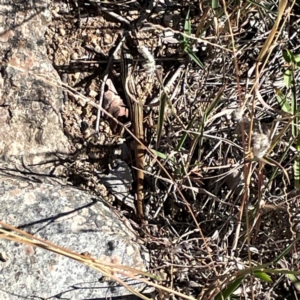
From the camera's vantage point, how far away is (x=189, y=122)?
1994 mm

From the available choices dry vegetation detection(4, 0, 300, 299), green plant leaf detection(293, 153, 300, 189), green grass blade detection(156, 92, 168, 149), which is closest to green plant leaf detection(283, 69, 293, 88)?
dry vegetation detection(4, 0, 300, 299)

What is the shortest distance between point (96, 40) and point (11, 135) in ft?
1.57

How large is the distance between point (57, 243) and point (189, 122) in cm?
64

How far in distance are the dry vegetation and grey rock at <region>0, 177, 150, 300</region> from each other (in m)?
0.16

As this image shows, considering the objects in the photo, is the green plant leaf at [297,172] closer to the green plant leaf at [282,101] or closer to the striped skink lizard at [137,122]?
the green plant leaf at [282,101]

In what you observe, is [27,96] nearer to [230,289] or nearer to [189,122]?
[189,122]

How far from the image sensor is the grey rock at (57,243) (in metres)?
1.75

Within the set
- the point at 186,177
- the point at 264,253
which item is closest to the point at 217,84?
the point at 186,177

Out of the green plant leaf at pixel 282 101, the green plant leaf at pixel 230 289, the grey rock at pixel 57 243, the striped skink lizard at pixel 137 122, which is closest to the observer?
the green plant leaf at pixel 230 289

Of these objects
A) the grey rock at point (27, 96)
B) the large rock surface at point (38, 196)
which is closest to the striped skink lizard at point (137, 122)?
the large rock surface at point (38, 196)

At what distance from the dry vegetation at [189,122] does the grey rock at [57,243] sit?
16cm

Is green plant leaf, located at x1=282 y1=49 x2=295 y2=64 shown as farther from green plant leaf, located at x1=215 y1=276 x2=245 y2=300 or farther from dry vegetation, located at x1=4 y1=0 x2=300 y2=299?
green plant leaf, located at x1=215 y1=276 x2=245 y2=300

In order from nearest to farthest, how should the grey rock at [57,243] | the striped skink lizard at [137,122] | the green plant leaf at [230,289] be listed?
1. the green plant leaf at [230,289]
2. the grey rock at [57,243]
3. the striped skink lizard at [137,122]

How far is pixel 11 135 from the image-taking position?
195cm
